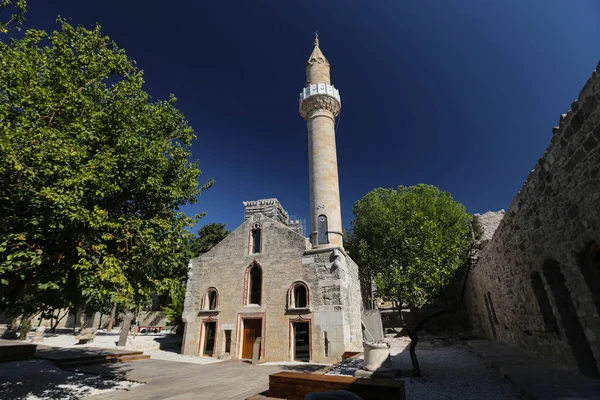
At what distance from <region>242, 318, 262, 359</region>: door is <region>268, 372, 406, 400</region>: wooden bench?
31.8 ft

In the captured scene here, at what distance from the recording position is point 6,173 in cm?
568

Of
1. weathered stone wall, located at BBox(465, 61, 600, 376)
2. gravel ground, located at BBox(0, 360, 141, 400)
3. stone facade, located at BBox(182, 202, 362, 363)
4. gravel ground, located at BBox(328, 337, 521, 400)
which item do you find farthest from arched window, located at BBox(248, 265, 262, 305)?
weathered stone wall, located at BBox(465, 61, 600, 376)

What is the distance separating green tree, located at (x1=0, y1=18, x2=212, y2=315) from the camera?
5.80 m

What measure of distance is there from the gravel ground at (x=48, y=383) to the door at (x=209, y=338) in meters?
6.58

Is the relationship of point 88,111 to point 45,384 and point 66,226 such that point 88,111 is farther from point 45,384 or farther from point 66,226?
point 45,384

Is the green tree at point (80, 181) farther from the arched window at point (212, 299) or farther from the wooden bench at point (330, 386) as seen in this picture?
the arched window at point (212, 299)

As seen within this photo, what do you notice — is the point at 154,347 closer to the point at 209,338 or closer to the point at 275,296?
the point at 209,338

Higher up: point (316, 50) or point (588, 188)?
point (316, 50)

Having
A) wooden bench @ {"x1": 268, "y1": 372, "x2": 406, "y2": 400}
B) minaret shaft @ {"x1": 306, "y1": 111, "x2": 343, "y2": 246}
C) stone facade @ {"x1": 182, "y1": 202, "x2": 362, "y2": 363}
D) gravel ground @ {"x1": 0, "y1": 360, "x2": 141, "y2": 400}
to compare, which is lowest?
gravel ground @ {"x1": 0, "y1": 360, "x2": 141, "y2": 400}

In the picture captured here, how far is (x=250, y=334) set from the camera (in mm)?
14781

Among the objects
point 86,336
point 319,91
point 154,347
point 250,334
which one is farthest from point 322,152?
point 86,336

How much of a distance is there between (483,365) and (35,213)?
12.8m

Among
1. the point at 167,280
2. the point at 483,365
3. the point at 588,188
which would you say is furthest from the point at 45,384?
the point at 588,188

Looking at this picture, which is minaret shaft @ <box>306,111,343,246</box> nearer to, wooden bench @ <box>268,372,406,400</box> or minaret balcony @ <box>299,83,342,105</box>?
minaret balcony @ <box>299,83,342,105</box>
